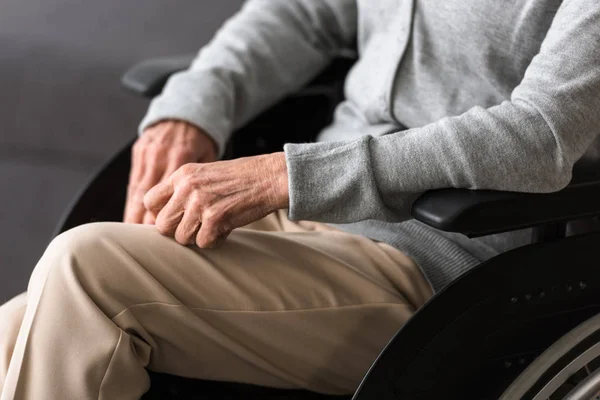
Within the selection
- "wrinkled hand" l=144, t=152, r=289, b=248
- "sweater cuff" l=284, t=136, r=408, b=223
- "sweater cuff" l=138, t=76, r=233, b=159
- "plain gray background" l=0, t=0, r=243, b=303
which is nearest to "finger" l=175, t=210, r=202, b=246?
"wrinkled hand" l=144, t=152, r=289, b=248

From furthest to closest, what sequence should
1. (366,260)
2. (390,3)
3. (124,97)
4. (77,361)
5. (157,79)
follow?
(124,97), (157,79), (390,3), (366,260), (77,361)

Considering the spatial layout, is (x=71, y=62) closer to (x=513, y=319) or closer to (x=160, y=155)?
(x=160, y=155)

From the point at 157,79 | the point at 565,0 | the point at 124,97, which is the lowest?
the point at 124,97

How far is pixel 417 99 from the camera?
3.80 feet

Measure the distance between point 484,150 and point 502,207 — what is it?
0.26 ft

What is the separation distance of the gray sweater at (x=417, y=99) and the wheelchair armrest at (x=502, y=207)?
0.7 inches

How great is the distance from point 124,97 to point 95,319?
1.41 metres

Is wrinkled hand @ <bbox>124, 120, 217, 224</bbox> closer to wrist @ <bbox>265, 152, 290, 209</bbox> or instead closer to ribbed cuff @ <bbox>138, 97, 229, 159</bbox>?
ribbed cuff @ <bbox>138, 97, 229, 159</bbox>

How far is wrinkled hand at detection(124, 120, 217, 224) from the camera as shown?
123 centimetres

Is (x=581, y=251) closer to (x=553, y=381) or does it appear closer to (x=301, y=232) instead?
(x=553, y=381)

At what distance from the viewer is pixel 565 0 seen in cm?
95

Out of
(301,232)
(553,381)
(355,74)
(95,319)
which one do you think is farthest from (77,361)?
(355,74)

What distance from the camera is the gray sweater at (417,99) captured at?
89 cm

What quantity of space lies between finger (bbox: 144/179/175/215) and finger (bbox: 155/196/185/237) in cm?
3
